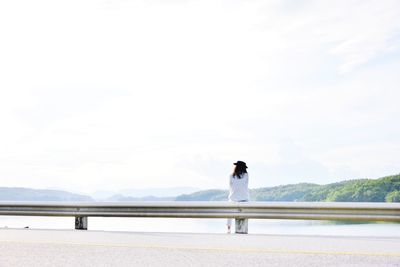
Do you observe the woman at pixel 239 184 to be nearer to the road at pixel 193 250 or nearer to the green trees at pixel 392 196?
the road at pixel 193 250

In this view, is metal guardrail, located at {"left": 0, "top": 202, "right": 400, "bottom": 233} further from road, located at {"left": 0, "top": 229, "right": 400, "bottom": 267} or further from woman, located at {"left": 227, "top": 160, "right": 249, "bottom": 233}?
woman, located at {"left": 227, "top": 160, "right": 249, "bottom": 233}

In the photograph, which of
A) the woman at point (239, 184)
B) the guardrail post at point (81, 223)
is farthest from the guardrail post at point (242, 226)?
the guardrail post at point (81, 223)

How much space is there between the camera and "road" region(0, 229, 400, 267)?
30.9ft

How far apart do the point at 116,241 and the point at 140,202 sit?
9.44 feet

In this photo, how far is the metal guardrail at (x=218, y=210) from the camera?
13.6m

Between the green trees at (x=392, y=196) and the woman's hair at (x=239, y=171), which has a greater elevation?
the woman's hair at (x=239, y=171)

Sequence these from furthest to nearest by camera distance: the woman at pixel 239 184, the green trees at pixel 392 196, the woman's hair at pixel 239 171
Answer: the green trees at pixel 392 196 < the woman's hair at pixel 239 171 < the woman at pixel 239 184

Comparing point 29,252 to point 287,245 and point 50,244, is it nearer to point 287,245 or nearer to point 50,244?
point 50,244

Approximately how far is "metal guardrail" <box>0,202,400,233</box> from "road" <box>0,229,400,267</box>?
2.74 feet

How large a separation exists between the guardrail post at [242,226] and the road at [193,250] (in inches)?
36.2

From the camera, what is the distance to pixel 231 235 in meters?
13.7

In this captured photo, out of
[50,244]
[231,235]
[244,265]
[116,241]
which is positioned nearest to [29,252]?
[50,244]

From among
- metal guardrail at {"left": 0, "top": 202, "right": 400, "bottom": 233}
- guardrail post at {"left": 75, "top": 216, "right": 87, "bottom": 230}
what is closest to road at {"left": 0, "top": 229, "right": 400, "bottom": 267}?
metal guardrail at {"left": 0, "top": 202, "right": 400, "bottom": 233}

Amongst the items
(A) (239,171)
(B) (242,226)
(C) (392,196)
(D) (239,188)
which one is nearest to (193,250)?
(B) (242,226)
